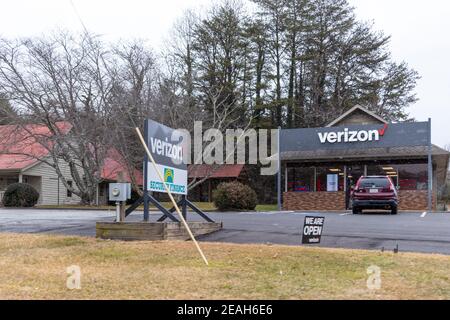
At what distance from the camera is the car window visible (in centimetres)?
2248

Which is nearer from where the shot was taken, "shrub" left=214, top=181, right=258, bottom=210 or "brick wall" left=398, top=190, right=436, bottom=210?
"shrub" left=214, top=181, right=258, bottom=210

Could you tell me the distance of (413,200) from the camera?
93.2 feet

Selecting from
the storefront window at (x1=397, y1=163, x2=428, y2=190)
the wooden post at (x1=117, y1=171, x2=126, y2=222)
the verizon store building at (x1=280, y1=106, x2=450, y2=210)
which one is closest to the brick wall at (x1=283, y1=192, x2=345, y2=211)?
the verizon store building at (x1=280, y1=106, x2=450, y2=210)

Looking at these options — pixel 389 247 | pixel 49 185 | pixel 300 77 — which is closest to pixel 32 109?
pixel 49 185

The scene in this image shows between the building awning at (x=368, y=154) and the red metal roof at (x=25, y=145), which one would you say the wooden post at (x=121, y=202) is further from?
the red metal roof at (x=25, y=145)

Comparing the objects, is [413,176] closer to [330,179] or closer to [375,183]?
[330,179]

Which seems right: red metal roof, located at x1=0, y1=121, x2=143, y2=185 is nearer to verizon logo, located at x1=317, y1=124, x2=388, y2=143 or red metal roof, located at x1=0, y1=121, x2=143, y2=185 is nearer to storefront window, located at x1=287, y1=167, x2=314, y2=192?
storefront window, located at x1=287, y1=167, x2=314, y2=192

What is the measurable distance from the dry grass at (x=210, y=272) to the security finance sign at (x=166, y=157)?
1478 millimetres

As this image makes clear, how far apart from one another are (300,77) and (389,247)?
42691 millimetres

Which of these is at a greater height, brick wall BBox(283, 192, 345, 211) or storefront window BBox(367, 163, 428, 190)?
storefront window BBox(367, 163, 428, 190)

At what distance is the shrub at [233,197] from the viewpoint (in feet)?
91.3

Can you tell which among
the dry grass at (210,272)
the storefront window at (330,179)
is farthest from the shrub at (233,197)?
the dry grass at (210,272)

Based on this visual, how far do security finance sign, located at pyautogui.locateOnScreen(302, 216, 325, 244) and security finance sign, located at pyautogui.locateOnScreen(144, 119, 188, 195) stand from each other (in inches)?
Result: 119

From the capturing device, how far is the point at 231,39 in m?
50.4
